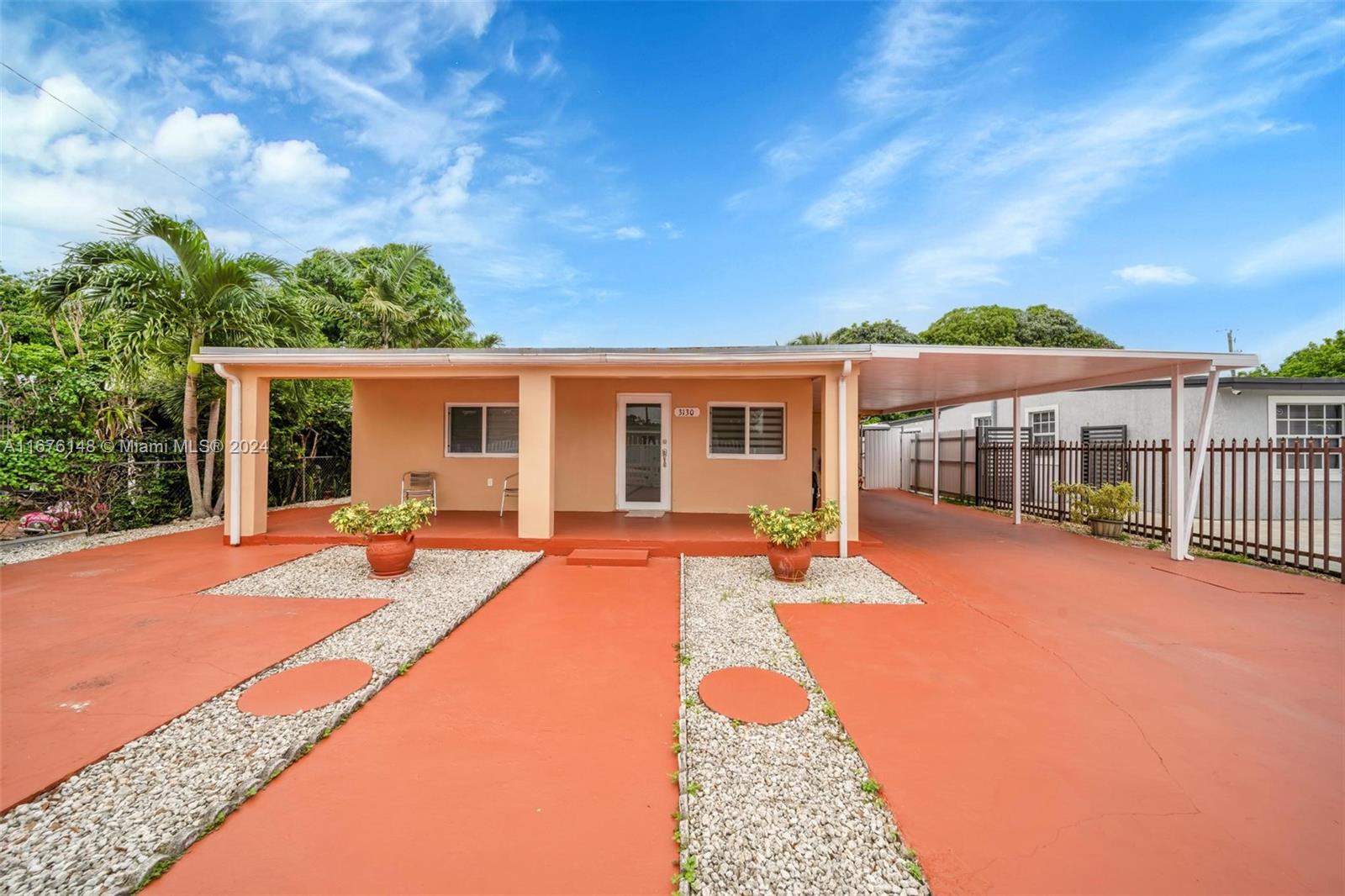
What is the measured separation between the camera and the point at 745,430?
873 centimetres

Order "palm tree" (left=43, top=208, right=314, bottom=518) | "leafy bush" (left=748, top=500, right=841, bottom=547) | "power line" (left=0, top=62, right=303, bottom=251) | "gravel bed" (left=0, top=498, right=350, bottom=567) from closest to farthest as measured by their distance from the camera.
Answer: "leafy bush" (left=748, top=500, right=841, bottom=547) < "gravel bed" (left=0, top=498, right=350, bottom=567) < "palm tree" (left=43, top=208, right=314, bottom=518) < "power line" (left=0, top=62, right=303, bottom=251)

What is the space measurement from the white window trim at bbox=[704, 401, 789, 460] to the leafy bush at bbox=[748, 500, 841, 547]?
9.63 feet

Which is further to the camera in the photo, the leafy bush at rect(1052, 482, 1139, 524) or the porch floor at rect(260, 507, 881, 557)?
the leafy bush at rect(1052, 482, 1139, 524)

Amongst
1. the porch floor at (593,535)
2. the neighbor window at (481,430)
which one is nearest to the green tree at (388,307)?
the neighbor window at (481,430)

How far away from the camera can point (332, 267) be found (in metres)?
13.5

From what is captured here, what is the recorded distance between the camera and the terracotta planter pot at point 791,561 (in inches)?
217

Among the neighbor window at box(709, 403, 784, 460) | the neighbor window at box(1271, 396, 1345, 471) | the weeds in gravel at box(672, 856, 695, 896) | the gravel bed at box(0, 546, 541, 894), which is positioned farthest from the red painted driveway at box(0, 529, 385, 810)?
the neighbor window at box(1271, 396, 1345, 471)

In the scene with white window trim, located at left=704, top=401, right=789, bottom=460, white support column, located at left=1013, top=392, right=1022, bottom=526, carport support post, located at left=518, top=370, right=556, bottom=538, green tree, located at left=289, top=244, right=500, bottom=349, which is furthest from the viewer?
green tree, located at left=289, top=244, right=500, bottom=349

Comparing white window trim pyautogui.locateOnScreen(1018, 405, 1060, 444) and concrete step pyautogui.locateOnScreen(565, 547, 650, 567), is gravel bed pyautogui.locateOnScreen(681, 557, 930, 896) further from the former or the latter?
white window trim pyautogui.locateOnScreen(1018, 405, 1060, 444)

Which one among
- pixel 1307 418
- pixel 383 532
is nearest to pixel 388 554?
pixel 383 532

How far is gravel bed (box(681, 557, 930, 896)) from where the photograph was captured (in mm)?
1787

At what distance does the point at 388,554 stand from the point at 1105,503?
412 inches

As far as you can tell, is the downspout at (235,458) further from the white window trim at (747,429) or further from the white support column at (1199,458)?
the white support column at (1199,458)

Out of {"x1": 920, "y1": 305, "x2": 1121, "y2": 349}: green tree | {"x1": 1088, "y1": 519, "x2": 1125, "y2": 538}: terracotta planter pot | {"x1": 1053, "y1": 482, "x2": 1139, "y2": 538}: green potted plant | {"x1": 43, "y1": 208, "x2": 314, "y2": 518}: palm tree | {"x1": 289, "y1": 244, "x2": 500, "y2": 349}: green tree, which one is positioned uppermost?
{"x1": 920, "y1": 305, "x2": 1121, "y2": 349}: green tree
